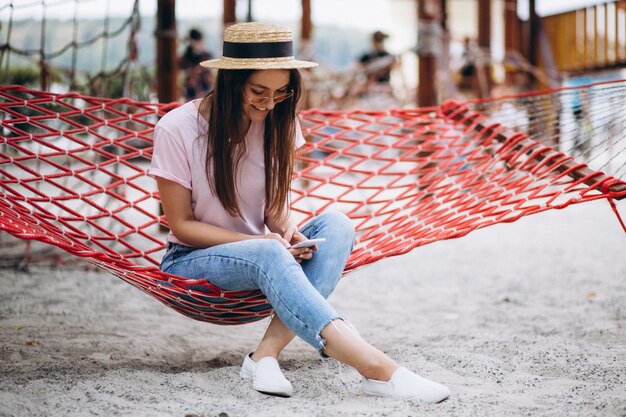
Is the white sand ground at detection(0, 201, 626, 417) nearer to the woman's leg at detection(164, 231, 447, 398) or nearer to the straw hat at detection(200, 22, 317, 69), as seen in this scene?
the woman's leg at detection(164, 231, 447, 398)

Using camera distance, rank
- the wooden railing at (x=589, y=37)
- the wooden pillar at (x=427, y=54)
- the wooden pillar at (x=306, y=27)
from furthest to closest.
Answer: the wooden pillar at (x=306, y=27), the wooden railing at (x=589, y=37), the wooden pillar at (x=427, y=54)

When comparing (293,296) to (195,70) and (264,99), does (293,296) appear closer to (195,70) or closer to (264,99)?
(264,99)

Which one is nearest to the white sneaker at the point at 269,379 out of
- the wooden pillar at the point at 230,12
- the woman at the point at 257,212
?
the woman at the point at 257,212

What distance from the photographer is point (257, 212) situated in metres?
1.75

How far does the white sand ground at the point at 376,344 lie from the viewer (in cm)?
149

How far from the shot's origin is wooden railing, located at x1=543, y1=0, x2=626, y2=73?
18.1 ft

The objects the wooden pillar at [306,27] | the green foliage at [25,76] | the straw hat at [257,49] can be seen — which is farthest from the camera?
the wooden pillar at [306,27]

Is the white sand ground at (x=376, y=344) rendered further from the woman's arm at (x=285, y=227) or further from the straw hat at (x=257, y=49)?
the straw hat at (x=257, y=49)

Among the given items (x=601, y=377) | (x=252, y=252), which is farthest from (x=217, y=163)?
(x=601, y=377)

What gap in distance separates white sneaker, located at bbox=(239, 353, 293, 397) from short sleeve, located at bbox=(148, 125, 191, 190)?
404 millimetres

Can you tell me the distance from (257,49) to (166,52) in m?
2.04

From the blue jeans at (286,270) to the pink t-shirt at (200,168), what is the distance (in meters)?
0.10

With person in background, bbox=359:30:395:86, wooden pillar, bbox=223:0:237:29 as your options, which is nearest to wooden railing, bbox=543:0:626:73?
person in background, bbox=359:30:395:86

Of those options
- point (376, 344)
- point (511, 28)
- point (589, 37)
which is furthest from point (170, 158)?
point (511, 28)
